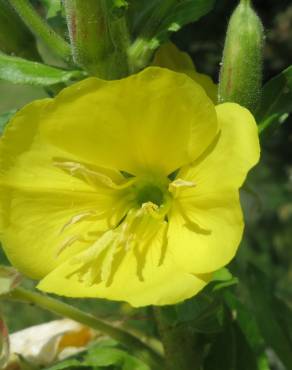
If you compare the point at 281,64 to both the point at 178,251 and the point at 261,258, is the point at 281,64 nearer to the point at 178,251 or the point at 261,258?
the point at 261,258

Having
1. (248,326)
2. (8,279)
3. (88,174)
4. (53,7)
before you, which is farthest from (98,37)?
(248,326)

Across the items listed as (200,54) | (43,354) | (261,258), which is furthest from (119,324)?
(200,54)

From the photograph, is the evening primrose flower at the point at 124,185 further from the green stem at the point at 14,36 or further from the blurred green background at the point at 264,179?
the blurred green background at the point at 264,179

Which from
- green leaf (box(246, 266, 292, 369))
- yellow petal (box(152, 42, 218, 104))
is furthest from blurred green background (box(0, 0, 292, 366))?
yellow petal (box(152, 42, 218, 104))

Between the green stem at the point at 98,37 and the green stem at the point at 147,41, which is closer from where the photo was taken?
the green stem at the point at 98,37

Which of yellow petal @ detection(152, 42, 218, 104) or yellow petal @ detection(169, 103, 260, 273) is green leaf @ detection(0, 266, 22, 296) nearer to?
yellow petal @ detection(169, 103, 260, 273)

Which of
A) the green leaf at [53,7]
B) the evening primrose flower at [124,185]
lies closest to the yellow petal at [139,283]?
the evening primrose flower at [124,185]
